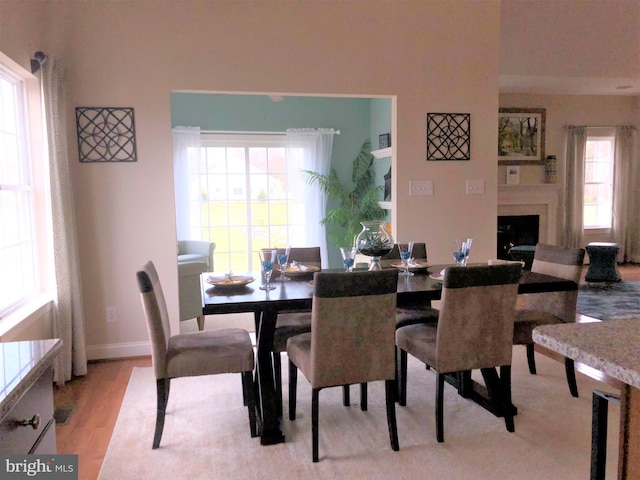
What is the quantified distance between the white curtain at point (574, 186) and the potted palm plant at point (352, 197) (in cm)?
330

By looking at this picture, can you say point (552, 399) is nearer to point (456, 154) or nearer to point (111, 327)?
point (456, 154)

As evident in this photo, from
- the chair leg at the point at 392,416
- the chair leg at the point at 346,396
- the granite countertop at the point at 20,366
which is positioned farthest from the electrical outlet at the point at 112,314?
the granite countertop at the point at 20,366

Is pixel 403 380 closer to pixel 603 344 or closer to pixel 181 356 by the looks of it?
pixel 181 356

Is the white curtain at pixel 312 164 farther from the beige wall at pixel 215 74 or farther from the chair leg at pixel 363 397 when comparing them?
the chair leg at pixel 363 397

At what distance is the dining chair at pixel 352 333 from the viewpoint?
7.48ft

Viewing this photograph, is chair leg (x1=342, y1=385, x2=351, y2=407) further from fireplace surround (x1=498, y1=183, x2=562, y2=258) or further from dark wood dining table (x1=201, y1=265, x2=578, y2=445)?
fireplace surround (x1=498, y1=183, x2=562, y2=258)

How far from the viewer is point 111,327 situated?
3.84 meters

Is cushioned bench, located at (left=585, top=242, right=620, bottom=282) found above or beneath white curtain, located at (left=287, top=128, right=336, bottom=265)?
beneath

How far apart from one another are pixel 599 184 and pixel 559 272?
18.8 feet

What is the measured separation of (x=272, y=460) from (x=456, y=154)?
2.97 m

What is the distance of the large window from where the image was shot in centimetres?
302

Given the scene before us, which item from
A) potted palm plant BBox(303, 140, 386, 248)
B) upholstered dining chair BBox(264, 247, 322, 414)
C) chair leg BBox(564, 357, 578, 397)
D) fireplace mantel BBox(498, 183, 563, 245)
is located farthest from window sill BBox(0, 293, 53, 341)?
fireplace mantel BBox(498, 183, 563, 245)

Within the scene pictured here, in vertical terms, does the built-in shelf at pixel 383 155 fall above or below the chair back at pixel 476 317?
above

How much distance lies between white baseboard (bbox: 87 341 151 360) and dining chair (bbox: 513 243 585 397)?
8.74 ft
